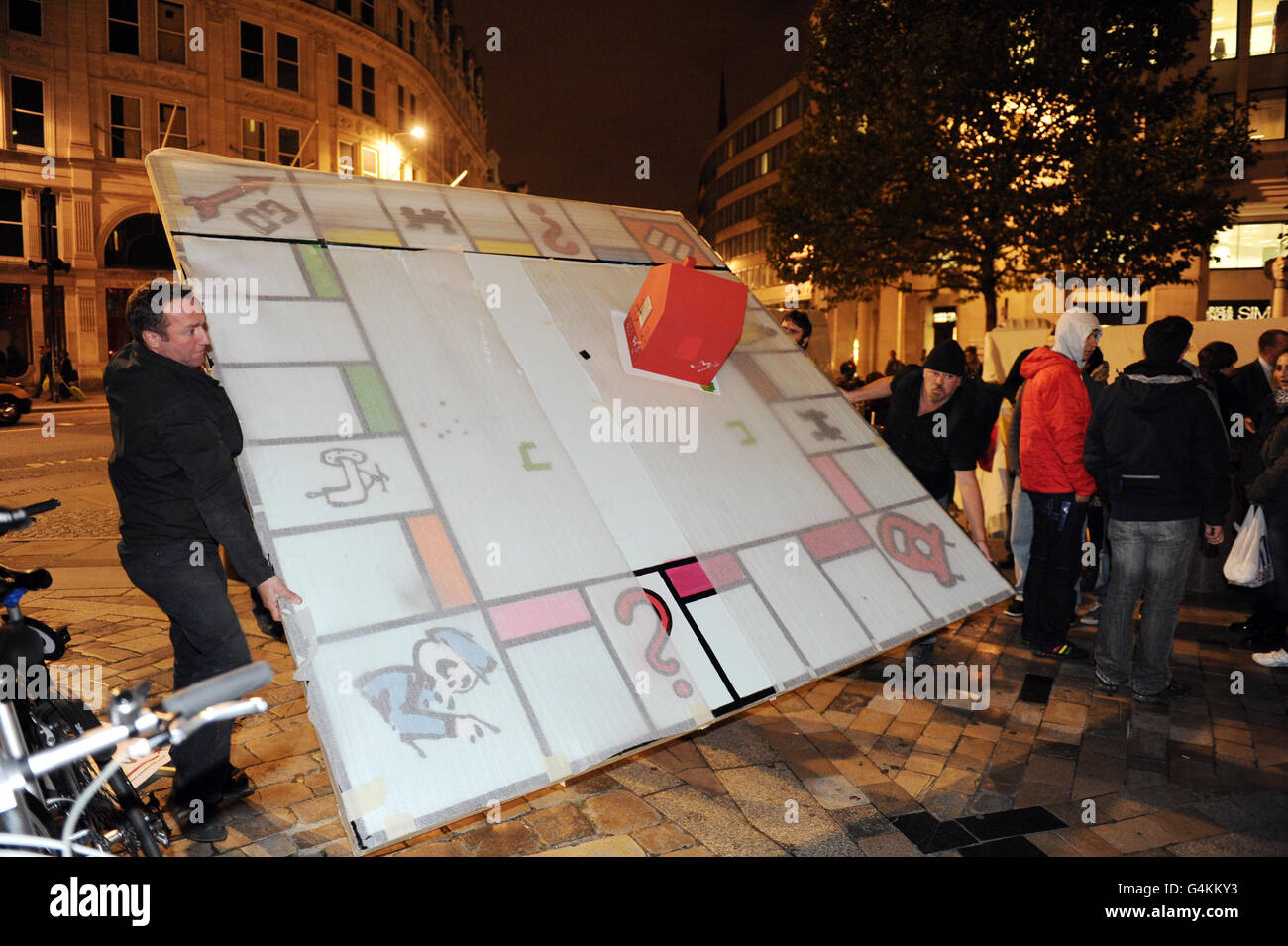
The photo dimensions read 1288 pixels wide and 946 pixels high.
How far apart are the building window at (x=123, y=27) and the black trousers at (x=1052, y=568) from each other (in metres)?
34.6

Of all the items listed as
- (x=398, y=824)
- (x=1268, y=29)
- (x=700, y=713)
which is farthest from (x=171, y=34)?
(x=398, y=824)

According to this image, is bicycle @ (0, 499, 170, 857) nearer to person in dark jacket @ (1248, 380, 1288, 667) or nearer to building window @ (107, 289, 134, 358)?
person in dark jacket @ (1248, 380, 1288, 667)

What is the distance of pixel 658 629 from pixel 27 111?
34883 mm

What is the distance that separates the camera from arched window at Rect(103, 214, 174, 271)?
2959 cm

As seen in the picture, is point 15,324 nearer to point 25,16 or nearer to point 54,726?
point 25,16

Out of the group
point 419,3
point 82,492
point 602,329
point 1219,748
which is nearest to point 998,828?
point 1219,748

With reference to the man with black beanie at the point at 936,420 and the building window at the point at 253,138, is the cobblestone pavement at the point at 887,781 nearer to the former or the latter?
the man with black beanie at the point at 936,420

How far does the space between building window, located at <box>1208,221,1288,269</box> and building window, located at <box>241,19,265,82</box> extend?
109 ft

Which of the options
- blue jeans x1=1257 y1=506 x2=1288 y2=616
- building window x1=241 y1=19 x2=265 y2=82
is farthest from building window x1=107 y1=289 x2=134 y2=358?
blue jeans x1=1257 y1=506 x2=1288 y2=616

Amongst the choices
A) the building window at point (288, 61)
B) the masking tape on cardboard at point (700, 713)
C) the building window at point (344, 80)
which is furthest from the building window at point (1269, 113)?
the building window at point (288, 61)

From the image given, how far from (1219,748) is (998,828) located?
1603mm

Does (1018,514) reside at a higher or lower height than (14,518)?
lower

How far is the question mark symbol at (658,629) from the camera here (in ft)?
8.13

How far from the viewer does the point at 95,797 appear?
105 inches
